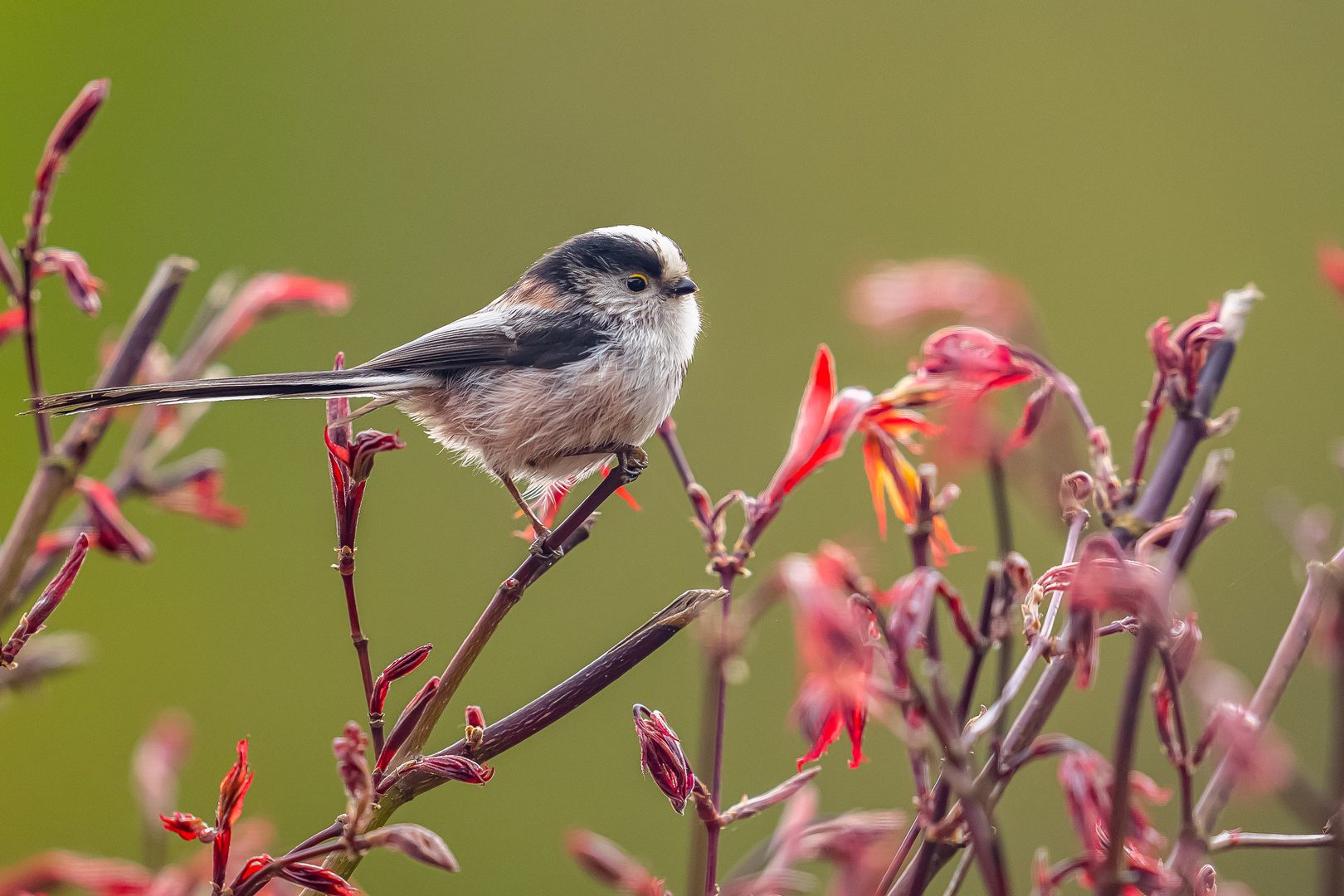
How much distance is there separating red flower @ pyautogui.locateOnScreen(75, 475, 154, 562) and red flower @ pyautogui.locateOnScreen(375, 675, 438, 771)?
33 cm

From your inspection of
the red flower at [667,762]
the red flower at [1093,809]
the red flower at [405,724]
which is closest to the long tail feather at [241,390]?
the red flower at [405,724]

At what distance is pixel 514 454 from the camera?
159cm

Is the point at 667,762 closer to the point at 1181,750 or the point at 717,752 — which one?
the point at 717,752

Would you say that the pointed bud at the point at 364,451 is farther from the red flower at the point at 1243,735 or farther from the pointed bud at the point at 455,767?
the red flower at the point at 1243,735

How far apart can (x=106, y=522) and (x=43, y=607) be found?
18cm

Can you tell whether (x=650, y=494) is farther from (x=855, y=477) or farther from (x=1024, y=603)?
(x=1024, y=603)

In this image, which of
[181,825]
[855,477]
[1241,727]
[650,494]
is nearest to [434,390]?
[181,825]

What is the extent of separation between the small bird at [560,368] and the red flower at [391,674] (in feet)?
2.21

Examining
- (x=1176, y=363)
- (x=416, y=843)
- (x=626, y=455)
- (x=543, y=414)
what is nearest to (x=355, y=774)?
(x=416, y=843)

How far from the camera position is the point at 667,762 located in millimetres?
697

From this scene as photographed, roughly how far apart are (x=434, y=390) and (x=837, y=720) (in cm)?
108

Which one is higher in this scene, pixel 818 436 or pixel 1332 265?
pixel 1332 265

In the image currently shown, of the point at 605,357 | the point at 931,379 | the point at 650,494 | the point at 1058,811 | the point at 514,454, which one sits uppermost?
the point at 931,379

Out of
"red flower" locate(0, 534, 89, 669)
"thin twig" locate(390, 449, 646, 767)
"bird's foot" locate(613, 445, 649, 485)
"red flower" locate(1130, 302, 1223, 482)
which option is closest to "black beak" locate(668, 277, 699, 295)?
"bird's foot" locate(613, 445, 649, 485)
